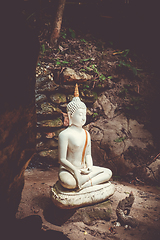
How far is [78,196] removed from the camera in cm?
272

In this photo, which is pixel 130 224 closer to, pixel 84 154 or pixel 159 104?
pixel 84 154

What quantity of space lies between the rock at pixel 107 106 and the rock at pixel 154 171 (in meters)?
1.93

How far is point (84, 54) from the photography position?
6645 mm

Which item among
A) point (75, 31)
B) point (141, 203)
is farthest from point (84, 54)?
point (141, 203)

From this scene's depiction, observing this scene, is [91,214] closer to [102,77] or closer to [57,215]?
[57,215]

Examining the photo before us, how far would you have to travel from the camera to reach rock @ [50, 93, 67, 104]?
17.7 ft

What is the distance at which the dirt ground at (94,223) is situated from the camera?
2441 millimetres

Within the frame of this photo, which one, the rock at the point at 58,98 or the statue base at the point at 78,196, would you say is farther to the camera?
the rock at the point at 58,98

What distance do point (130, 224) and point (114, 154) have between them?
7.85 feet

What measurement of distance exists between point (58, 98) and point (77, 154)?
272cm

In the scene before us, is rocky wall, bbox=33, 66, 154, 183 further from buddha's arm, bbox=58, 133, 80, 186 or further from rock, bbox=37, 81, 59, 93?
buddha's arm, bbox=58, 133, 80, 186

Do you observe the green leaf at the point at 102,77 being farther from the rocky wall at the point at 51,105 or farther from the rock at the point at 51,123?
the rock at the point at 51,123

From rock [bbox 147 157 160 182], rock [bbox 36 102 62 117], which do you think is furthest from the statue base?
rock [bbox 36 102 62 117]

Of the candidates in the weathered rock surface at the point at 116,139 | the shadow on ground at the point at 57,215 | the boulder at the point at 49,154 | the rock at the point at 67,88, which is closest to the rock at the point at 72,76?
the rock at the point at 67,88
